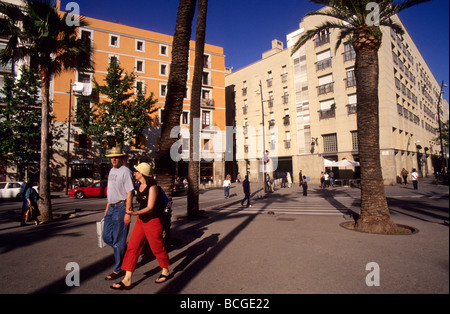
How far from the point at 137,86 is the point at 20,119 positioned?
1101 cm

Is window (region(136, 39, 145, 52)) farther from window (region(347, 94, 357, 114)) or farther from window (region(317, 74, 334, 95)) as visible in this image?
window (region(347, 94, 357, 114))

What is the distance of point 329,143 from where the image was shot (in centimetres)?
3036

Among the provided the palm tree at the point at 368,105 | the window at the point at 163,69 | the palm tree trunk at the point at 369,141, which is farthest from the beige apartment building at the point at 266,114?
the palm tree trunk at the point at 369,141

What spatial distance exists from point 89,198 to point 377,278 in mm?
21319

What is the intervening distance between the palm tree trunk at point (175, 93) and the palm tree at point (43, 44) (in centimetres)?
668

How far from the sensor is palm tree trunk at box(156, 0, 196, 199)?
620 centimetres

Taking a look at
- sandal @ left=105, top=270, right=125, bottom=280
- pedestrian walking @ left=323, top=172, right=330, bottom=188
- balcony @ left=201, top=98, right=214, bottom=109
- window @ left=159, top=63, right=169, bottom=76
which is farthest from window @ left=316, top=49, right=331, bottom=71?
sandal @ left=105, top=270, right=125, bottom=280

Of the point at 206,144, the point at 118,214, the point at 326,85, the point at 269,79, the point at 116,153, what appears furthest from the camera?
the point at 269,79

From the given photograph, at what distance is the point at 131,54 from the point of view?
32156mm

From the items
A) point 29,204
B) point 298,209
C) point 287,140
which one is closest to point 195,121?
point 298,209

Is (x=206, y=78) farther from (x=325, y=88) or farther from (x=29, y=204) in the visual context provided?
(x=29, y=204)

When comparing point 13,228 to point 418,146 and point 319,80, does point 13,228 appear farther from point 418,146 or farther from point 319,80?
point 418,146
